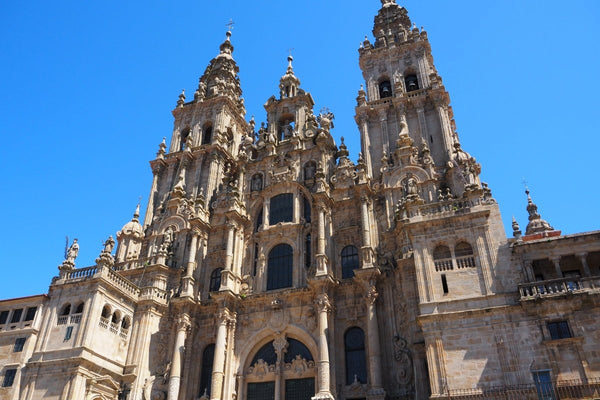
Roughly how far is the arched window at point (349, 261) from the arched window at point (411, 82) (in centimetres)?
1468

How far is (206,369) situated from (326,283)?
10125 millimetres

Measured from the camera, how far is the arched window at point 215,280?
3547 cm

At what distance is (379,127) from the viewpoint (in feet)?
123

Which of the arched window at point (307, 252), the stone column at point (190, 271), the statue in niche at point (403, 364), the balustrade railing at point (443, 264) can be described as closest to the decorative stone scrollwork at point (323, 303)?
the arched window at point (307, 252)

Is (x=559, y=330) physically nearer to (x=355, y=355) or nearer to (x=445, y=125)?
(x=355, y=355)

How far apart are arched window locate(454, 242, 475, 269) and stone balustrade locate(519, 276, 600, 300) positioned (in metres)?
2.65

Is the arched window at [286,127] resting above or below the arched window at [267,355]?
above

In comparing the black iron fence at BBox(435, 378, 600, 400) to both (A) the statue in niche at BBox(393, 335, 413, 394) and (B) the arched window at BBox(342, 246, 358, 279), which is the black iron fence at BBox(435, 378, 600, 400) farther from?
(B) the arched window at BBox(342, 246, 358, 279)

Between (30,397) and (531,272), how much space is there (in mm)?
26958

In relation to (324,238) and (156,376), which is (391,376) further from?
(156,376)

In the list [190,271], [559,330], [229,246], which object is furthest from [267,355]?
[559,330]

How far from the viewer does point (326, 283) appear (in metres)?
29.8

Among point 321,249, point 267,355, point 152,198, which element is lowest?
point 267,355

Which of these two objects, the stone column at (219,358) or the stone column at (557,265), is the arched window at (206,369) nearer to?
the stone column at (219,358)
